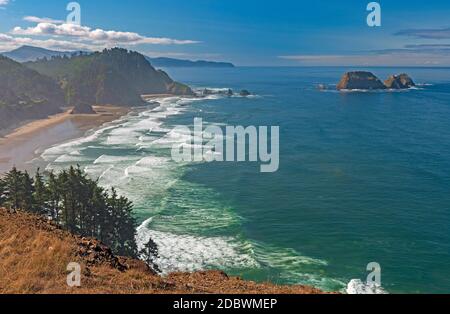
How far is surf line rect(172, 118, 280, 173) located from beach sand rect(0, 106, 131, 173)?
27.6m

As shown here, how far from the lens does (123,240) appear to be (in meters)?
38.5

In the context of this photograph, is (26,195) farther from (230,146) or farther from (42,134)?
(42,134)

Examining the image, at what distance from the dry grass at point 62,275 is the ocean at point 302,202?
1855cm

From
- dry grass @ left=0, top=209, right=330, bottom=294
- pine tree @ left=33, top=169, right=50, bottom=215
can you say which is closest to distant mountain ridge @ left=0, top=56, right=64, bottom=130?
pine tree @ left=33, top=169, right=50, bottom=215

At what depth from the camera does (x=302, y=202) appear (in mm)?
55000

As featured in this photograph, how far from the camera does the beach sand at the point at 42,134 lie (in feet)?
258

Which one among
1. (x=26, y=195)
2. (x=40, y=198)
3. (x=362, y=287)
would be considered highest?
(x=26, y=195)

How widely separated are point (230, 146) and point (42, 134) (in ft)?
166

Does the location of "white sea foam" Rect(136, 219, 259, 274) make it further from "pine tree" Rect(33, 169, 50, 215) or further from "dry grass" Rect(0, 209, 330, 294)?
"dry grass" Rect(0, 209, 330, 294)

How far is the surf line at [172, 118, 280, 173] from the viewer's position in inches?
3081

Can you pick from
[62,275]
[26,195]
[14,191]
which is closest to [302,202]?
[26,195]
